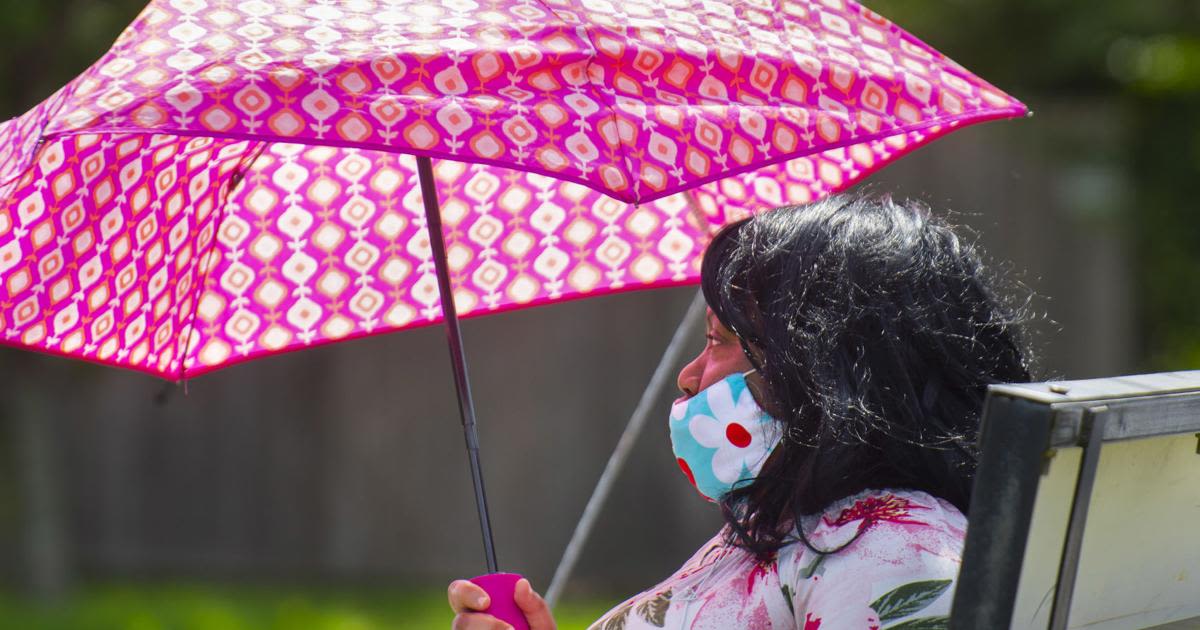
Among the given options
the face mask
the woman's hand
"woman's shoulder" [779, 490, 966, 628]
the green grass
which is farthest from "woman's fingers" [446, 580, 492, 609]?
the green grass

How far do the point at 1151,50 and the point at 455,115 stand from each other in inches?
300

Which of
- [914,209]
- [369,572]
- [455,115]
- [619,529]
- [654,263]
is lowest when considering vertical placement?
[369,572]

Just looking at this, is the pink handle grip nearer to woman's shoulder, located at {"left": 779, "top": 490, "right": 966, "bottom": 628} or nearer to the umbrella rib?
woman's shoulder, located at {"left": 779, "top": 490, "right": 966, "bottom": 628}

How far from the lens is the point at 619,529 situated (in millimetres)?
6680

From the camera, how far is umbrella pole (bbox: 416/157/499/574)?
217 cm

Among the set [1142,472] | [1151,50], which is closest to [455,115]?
[1142,472]

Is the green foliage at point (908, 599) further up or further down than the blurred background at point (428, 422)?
further up

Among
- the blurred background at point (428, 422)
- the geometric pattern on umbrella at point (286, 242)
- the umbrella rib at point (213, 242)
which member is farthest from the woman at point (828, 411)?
the blurred background at point (428, 422)

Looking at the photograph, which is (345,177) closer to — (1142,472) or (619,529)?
(1142,472)

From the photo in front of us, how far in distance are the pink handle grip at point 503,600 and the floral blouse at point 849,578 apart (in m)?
0.19

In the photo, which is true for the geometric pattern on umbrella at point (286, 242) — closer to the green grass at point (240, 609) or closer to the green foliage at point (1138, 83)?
the green grass at point (240, 609)

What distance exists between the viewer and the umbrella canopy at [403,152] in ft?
5.11

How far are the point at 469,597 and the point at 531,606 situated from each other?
89 millimetres

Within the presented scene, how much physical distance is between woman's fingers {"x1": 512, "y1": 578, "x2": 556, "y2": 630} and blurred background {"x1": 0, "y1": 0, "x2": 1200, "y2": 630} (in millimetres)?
4002
